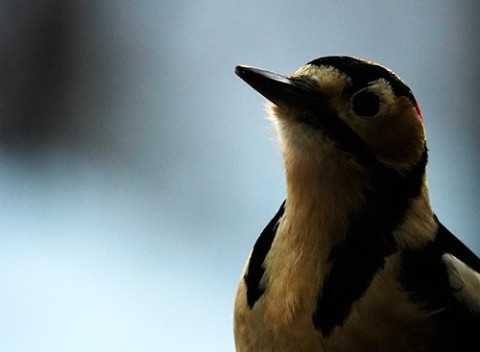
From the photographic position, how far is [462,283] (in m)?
0.97

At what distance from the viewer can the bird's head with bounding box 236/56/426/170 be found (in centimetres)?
94

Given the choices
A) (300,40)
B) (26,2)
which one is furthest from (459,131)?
(26,2)

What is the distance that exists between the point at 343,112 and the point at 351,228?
0.11 meters

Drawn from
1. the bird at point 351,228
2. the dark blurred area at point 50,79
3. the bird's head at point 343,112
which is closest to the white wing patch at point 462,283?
the bird at point 351,228

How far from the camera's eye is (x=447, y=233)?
1027 mm

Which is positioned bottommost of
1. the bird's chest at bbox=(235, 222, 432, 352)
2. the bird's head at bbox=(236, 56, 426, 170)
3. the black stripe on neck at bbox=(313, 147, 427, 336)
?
the bird's chest at bbox=(235, 222, 432, 352)

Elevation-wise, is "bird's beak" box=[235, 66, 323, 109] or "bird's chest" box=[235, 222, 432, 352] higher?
"bird's beak" box=[235, 66, 323, 109]

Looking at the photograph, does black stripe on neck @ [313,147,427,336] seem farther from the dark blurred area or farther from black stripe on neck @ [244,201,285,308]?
the dark blurred area

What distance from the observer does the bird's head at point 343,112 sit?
941mm

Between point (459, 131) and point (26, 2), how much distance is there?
102 centimetres

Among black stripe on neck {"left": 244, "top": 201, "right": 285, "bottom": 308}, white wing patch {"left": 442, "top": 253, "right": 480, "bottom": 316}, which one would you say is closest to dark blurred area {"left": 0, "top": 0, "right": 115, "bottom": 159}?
black stripe on neck {"left": 244, "top": 201, "right": 285, "bottom": 308}

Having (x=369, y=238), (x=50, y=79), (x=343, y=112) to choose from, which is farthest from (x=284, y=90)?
(x=50, y=79)

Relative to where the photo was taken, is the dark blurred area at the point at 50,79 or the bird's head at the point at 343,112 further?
the dark blurred area at the point at 50,79

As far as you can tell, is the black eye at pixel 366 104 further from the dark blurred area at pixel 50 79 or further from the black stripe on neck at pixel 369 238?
the dark blurred area at pixel 50 79
